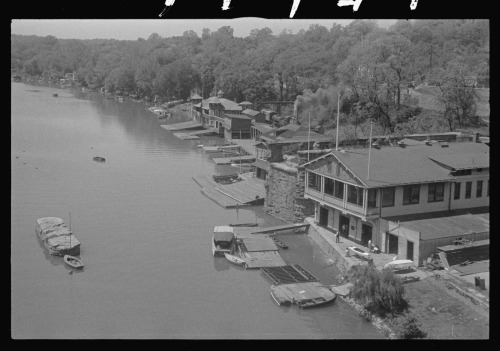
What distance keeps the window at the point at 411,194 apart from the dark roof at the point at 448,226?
0.63 m

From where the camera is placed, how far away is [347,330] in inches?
438

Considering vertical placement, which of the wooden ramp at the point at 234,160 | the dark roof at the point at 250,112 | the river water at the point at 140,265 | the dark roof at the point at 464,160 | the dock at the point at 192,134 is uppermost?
the dark roof at the point at 250,112

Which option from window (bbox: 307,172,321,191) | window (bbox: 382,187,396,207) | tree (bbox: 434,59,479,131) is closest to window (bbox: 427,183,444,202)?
window (bbox: 382,187,396,207)

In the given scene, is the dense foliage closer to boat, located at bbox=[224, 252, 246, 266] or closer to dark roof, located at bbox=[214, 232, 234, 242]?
dark roof, located at bbox=[214, 232, 234, 242]

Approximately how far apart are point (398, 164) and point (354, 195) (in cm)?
154

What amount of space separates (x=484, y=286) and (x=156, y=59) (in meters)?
52.3

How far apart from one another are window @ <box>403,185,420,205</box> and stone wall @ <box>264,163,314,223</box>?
11.6 feet

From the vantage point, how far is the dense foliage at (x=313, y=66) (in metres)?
29.3

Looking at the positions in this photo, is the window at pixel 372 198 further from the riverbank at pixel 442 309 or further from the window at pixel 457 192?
the window at pixel 457 192

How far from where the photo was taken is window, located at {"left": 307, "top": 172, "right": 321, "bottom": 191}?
52.7ft

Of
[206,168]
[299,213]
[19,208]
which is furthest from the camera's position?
[206,168]

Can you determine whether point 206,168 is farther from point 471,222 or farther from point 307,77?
point 307,77

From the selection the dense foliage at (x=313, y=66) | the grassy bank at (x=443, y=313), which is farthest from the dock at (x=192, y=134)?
the grassy bank at (x=443, y=313)
